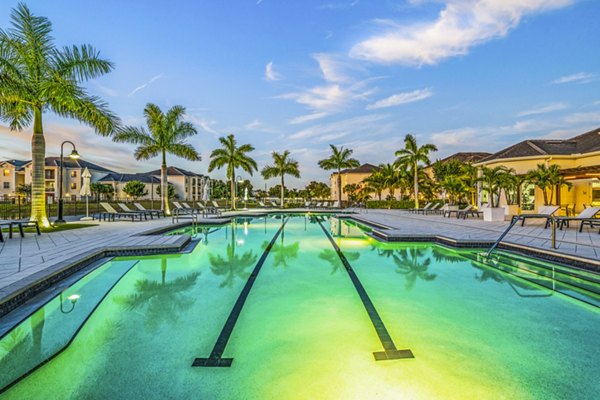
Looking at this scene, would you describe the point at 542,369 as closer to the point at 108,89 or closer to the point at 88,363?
the point at 88,363

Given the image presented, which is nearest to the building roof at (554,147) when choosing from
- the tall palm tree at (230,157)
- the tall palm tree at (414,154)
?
the tall palm tree at (414,154)

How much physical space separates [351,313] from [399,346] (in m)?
0.94

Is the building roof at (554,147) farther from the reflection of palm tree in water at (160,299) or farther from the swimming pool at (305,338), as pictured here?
the reflection of palm tree in water at (160,299)

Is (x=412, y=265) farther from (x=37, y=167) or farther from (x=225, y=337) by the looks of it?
(x=37, y=167)

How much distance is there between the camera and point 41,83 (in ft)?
31.4

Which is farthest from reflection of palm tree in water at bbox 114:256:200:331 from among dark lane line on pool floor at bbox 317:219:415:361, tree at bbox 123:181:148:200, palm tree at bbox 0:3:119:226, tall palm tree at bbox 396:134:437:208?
tree at bbox 123:181:148:200

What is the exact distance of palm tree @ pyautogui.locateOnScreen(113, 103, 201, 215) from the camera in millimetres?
18781

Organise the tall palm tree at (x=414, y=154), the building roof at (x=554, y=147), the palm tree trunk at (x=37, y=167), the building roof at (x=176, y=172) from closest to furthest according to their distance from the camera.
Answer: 1. the palm tree trunk at (x=37, y=167)
2. the building roof at (x=554, y=147)
3. the tall palm tree at (x=414, y=154)
4. the building roof at (x=176, y=172)

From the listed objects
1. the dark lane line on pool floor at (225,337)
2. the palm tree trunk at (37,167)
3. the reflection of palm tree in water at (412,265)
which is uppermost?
the palm tree trunk at (37,167)

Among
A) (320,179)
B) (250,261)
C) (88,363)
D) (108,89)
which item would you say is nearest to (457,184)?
(250,261)

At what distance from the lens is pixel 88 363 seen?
2.54 meters

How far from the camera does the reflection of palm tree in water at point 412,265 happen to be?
5.43 metres

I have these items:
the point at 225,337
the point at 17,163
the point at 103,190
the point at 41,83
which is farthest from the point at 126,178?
the point at 225,337

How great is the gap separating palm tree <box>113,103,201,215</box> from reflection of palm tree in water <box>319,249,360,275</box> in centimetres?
1372
